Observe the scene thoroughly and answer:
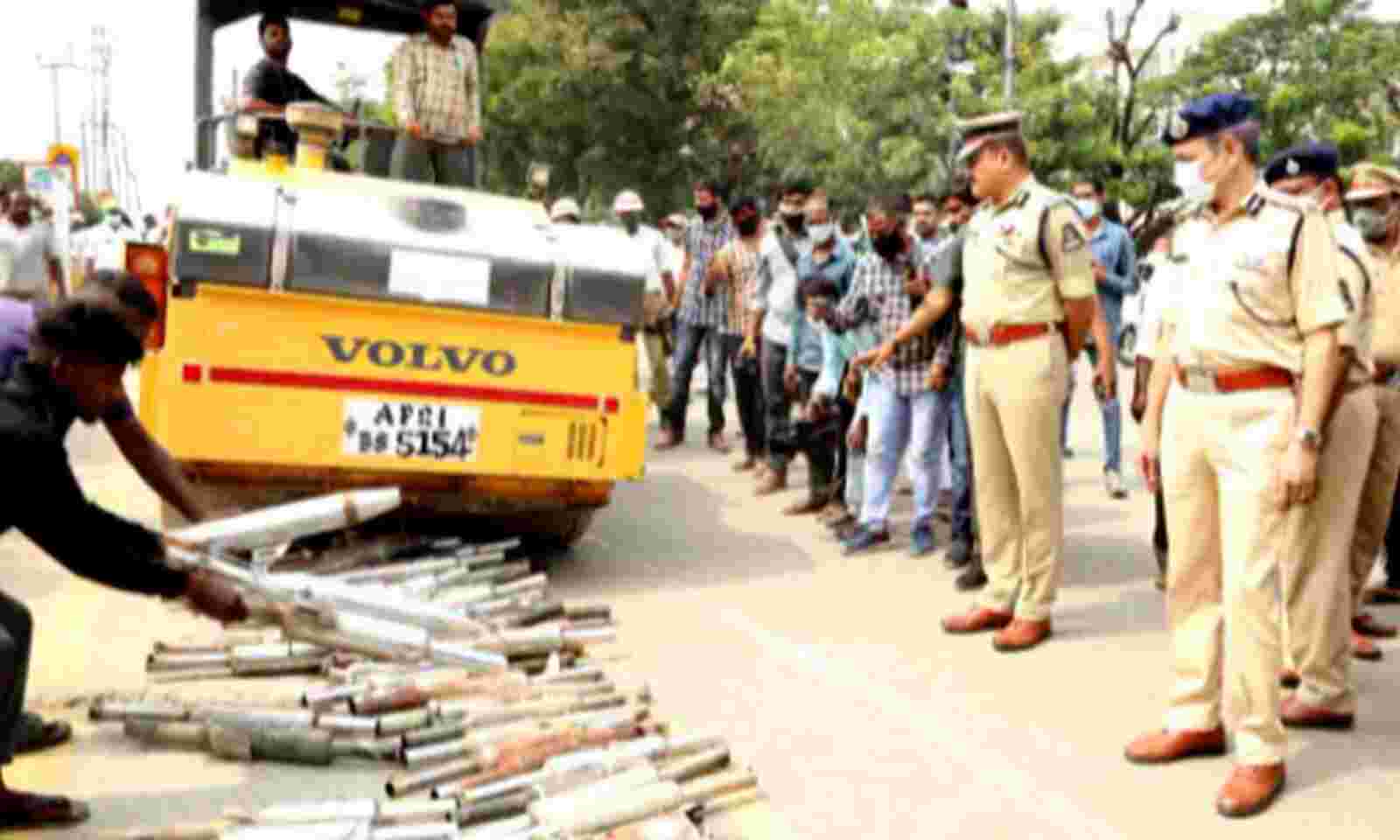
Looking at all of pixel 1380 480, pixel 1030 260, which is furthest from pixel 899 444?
pixel 1380 480

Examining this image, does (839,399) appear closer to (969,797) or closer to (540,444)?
(540,444)

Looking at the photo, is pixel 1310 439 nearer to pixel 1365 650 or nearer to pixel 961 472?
pixel 1365 650

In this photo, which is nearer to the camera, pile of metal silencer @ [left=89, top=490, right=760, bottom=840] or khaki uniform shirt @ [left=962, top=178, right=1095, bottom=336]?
pile of metal silencer @ [left=89, top=490, right=760, bottom=840]

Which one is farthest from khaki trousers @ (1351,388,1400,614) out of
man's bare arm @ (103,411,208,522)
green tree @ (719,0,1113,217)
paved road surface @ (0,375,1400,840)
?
green tree @ (719,0,1113,217)

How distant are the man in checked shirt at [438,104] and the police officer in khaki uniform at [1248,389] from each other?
4.75m

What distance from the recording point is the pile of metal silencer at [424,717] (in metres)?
3.71

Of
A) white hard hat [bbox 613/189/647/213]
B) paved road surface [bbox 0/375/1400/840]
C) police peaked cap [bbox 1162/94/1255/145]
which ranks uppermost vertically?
police peaked cap [bbox 1162/94/1255/145]

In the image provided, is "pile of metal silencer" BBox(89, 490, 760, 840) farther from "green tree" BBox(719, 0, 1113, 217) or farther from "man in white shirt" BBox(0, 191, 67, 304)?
"green tree" BBox(719, 0, 1113, 217)

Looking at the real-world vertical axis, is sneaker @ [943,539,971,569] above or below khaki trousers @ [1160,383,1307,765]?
below

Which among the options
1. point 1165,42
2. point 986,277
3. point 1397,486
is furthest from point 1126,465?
point 1165,42

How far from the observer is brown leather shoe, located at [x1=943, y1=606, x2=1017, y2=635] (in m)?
6.13

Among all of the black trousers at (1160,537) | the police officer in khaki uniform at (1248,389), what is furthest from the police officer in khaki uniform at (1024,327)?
the police officer in khaki uniform at (1248,389)

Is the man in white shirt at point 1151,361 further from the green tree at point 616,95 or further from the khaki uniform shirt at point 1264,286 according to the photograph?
the green tree at point 616,95

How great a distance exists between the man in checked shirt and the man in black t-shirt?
508 millimetres
